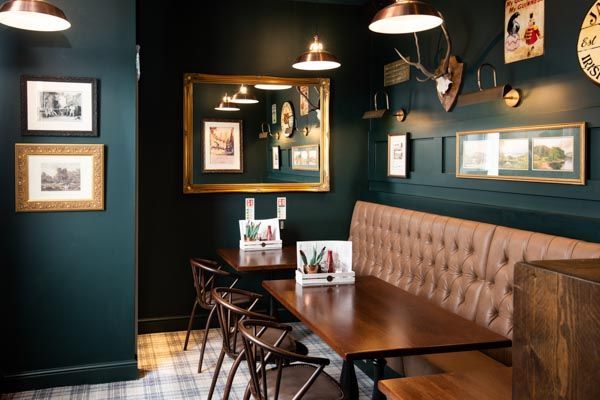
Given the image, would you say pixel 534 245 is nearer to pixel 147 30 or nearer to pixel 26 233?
pixel 26 233

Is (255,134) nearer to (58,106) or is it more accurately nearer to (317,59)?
(317,59)

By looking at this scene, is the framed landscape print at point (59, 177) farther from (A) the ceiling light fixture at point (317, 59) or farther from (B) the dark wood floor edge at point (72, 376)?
(A) the ceiling light fixture at point (317, 59)

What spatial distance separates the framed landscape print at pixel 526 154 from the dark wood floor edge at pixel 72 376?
274 centimetres

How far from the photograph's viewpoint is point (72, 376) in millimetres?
4121

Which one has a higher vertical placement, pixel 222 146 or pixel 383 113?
pixel 383 113

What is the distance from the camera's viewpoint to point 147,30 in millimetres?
5211

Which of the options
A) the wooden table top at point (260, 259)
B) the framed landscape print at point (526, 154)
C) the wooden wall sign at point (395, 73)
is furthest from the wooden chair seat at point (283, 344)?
the wooden wall sign at point (395, 73)

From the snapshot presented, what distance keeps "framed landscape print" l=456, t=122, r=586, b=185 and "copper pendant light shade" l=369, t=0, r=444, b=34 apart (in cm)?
93

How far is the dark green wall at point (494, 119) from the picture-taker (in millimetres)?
3135

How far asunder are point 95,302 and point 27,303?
434 mm

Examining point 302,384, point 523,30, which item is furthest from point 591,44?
point 302,384

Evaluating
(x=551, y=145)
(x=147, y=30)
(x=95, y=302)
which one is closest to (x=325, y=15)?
(x=147, y=30)

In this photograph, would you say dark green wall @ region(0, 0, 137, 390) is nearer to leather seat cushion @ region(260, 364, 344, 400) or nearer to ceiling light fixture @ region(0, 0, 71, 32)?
ceiling light fixture @ region(0, 0, 71, 32)

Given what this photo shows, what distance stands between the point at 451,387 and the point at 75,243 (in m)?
2.85
